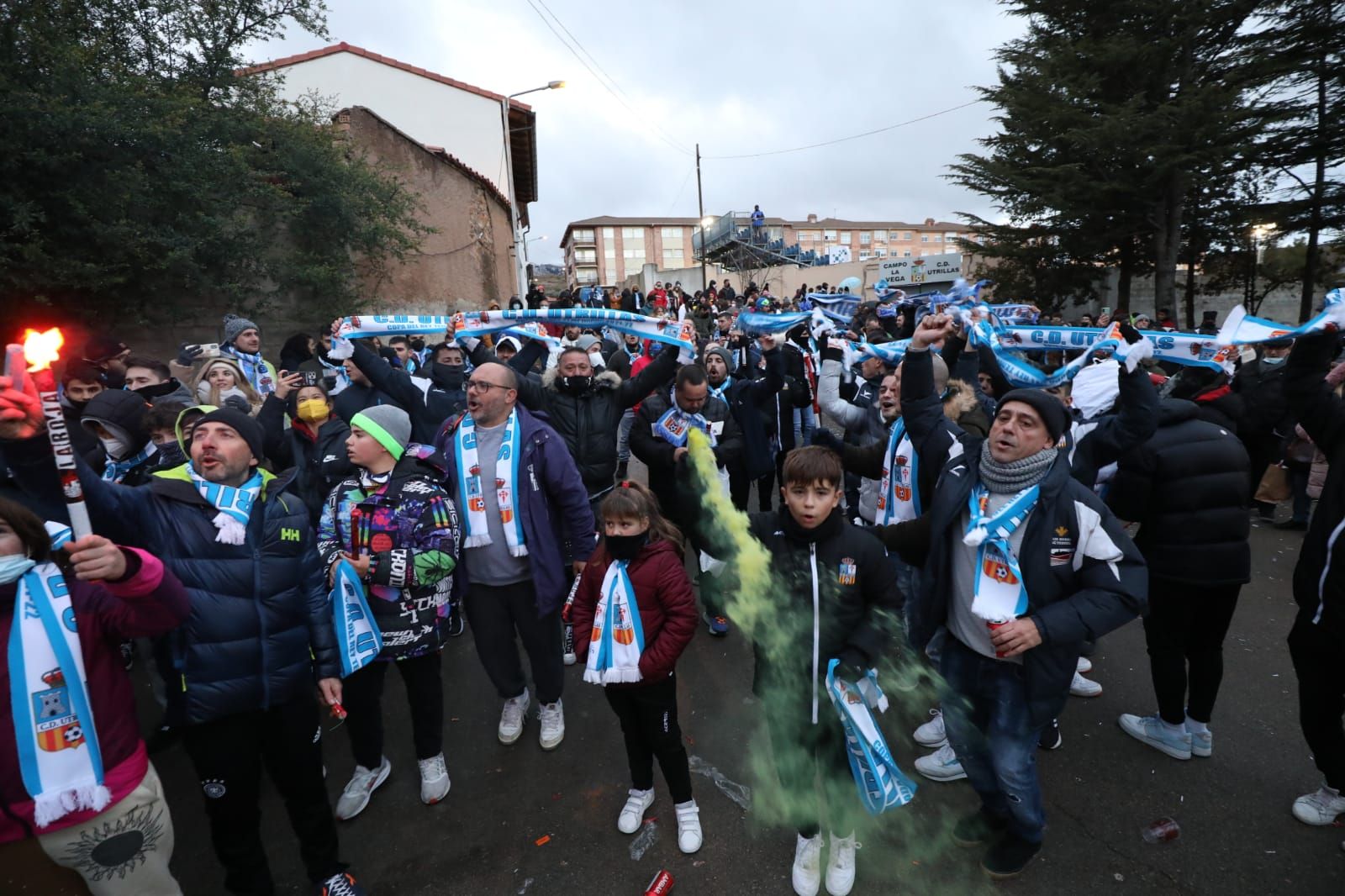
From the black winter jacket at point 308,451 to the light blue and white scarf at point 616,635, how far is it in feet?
6.72

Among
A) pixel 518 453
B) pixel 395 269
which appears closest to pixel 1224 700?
pixel 518 453

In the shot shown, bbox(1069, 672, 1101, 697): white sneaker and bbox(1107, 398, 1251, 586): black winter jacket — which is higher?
bbox(1107, 398, 1251, 586): black winter jacket

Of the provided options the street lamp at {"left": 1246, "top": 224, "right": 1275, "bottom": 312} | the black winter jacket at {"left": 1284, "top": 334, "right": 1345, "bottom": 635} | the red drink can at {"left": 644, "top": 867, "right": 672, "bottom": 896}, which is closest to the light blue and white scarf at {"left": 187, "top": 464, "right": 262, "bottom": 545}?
the red drink can at {"left": 644, "top": 867, "right": 672, "bottom": 896}

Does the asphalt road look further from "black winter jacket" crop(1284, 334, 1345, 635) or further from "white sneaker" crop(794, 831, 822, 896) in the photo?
Result: "black winter jacket" crop(1284, 334, 1345, 635)

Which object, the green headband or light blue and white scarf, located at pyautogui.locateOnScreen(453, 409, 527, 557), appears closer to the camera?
→ the green headband

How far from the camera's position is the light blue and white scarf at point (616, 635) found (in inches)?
106

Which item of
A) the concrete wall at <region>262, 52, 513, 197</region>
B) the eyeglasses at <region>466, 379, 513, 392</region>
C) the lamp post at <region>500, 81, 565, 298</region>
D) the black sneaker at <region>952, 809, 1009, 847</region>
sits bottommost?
the black sneaker at <region>952, 809, 1009, 847</region>

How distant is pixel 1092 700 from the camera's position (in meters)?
3.80

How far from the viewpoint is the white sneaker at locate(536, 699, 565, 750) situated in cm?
359

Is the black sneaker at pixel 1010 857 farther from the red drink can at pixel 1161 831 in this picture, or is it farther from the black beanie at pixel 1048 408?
the black beanie at pixel 1048 408

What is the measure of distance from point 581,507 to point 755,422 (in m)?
2.63

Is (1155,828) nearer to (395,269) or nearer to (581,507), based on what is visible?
(581,507)

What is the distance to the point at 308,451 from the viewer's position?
4.27 m

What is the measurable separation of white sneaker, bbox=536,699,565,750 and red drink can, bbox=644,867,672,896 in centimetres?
114
